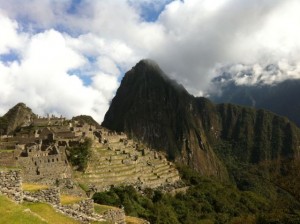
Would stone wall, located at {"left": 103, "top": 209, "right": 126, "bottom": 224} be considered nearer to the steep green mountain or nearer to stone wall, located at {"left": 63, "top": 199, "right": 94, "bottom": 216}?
stone wall, located at {"left": 63, "top": 199, "right": 94, "bottom": 216}

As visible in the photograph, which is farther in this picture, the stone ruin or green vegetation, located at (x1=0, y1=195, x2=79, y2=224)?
the stone ruin

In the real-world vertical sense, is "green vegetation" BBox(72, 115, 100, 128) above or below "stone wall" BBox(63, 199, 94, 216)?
above

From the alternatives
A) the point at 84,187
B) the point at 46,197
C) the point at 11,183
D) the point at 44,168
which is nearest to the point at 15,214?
the point at 11,183

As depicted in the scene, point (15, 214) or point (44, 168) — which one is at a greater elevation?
point (44, 168)

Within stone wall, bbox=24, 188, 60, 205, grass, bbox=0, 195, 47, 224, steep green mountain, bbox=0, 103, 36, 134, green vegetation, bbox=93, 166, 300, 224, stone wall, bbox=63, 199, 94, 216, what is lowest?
grass, bbox=0, 195, 47, 224

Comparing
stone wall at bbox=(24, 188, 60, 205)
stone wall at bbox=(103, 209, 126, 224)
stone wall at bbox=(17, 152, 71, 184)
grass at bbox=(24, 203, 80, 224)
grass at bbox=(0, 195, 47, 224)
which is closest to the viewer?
grass at bbox=(0, 195, 47, 224)

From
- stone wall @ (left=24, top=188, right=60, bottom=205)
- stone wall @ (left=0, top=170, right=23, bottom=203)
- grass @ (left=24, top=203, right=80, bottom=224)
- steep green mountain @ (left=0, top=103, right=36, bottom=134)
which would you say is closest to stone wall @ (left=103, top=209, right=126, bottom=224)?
stone wall @ (left=24, top=188, right=60, bottom=205)

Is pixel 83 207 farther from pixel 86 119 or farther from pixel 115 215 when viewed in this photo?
pixel 86 119

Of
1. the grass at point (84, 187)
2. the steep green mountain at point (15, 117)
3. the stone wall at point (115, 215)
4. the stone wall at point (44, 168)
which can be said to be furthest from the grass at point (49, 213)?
the steep green mountain at point (15, 117)
